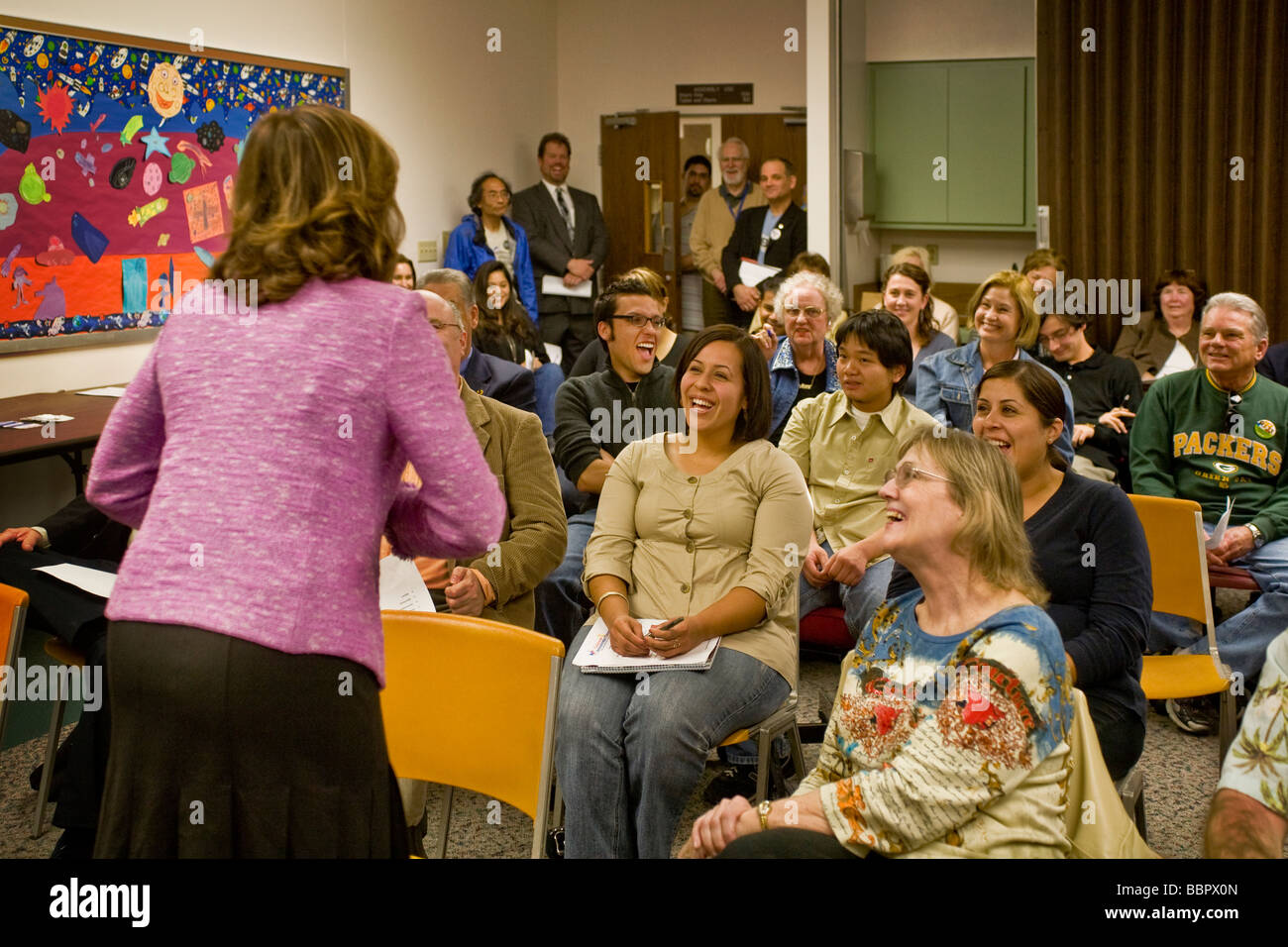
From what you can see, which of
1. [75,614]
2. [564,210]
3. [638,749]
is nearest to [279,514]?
[638,749]

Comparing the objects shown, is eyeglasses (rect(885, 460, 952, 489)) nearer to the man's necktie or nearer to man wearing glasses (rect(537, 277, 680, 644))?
man wearing glasses (rect(537, 277, 680, 644))

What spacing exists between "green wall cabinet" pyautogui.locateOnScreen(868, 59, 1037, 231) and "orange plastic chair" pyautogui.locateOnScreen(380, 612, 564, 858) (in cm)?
606

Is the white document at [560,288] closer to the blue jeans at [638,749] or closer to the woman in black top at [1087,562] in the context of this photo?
A: the woman in black top at [1087,562]

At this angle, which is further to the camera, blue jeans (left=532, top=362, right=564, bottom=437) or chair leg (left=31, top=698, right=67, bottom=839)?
blue jeans (left=532, top=362, right=564, bottom=437)

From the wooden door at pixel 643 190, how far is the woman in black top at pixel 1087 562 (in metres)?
5.81

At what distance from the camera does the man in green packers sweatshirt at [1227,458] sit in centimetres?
340

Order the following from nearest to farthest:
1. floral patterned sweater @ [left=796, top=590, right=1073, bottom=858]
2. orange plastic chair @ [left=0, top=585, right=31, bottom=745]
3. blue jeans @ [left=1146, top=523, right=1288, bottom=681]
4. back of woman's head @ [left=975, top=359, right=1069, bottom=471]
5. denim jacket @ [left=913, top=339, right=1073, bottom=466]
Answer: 1. floral patterned sweater @ [left=796, top=590, right=1073, bottom=858]
2. orange plastic chair @ [left=0, top=585, right=31, bottom=745]
3. back of woman's head @ [left=975, top=359, right=1069, bottom=471]
4. blue jeans @ [left=1146, top=523, right=1288, bottom=681]
5. denim jacket @ [left=913, top=339, right=1073, bottom=466]

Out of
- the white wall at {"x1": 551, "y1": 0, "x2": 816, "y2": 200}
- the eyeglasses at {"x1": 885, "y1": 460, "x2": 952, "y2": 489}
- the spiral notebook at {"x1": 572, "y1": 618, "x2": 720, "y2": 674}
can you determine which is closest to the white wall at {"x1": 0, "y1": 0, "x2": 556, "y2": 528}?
the white wall at {"x1": 551, "y1": 0, "x2": 816, "y2": 200}

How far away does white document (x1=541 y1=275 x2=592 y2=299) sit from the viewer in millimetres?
7707

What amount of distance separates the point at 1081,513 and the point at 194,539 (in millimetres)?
1768

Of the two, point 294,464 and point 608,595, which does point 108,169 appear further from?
point 294,464

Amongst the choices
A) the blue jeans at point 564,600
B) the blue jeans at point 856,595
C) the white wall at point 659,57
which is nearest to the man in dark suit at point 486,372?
the blue jeans at point 564,600
